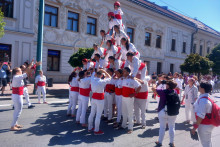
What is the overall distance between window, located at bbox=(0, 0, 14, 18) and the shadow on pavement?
12340 mm

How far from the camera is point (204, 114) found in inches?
142

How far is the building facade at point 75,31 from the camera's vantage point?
53.2ft

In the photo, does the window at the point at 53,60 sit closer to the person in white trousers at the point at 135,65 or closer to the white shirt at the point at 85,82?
the white shirt at the point at 85,82

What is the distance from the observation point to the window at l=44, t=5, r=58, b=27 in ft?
58.7

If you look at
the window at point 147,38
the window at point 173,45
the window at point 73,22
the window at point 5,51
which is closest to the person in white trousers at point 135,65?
the window at point 5,51

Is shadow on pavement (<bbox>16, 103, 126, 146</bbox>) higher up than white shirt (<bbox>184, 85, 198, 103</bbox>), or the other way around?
white shirt (<bbox>184, 85, 198, 103</bbox>)

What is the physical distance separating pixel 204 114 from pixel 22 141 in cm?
424

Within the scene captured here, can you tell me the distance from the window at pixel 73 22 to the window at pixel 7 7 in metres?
5.35

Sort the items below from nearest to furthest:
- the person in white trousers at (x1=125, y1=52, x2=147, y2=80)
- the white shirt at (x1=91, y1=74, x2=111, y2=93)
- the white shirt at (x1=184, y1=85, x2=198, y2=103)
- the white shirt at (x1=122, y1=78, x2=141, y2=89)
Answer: the white shirt at (x1=91, y1=74, x2=111, y2=93) < the white shirt at (x1=122, y1=78, x2=141, y2=89) < the person in white trousers at (x1=125, y1=52, x2=147, y2=80) < the white shirt at (x1=184, y1=85, x2=198, y2=103)

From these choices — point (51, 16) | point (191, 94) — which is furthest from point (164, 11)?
point (191, 94)

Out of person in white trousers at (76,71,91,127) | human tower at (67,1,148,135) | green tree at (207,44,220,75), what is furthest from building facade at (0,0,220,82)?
person in white trousers at (76,71,91,127)

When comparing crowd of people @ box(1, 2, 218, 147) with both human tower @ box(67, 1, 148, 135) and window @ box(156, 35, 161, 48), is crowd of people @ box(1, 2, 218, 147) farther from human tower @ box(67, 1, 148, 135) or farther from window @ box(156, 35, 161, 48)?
window @ box(156, 35, 161, 48)

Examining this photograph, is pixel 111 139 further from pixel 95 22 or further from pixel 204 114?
pixel 95 22

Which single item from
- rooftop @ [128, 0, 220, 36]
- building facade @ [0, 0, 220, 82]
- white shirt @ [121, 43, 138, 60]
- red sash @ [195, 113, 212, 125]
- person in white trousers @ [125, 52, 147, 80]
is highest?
rooftop @ [128, 0, 220, 36]
